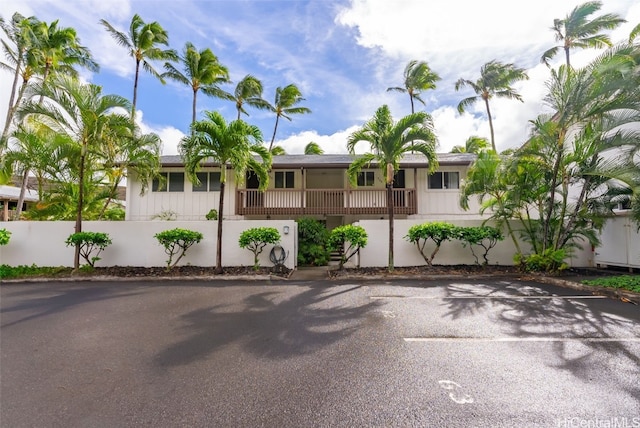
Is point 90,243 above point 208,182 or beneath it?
beneath

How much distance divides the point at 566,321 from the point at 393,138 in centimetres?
645

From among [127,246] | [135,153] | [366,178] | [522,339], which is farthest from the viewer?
[366,178]

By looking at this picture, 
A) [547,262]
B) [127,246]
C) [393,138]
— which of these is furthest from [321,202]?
[547,262]

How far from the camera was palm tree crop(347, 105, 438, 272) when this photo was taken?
935 centimetres

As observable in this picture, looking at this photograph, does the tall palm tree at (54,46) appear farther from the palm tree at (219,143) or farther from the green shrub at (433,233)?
the green shrub at (433,233)

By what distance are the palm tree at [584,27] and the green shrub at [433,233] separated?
46.2ft

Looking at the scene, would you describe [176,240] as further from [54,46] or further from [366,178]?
[54,46]

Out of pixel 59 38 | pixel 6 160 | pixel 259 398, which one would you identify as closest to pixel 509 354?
pixel 259 398

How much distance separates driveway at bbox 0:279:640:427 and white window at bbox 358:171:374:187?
371 inches

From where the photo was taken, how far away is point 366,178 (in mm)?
15203

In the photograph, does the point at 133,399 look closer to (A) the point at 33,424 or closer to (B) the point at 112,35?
(A) the point at 33,424

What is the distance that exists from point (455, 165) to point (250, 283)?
1158 centimetres

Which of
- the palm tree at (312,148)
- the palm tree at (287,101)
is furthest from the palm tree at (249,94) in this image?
the palm tree at (312,148)

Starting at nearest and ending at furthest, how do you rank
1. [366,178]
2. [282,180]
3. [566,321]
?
Result: [566,321]
[366,178]
[282,180]
